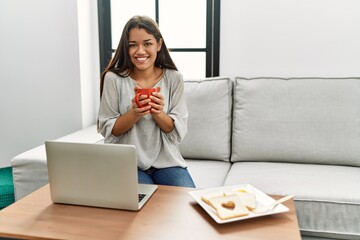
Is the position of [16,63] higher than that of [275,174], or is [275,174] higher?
[16,63]

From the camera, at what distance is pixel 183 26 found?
2465mm

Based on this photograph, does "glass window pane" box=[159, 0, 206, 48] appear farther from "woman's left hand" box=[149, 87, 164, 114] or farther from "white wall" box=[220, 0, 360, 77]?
"woman's left hand" box=[149, 87, 164, 114]

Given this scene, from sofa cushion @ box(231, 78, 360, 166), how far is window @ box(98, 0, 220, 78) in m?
0.43

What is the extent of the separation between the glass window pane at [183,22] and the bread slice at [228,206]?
4.74ft

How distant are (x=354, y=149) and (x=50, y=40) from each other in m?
1.80

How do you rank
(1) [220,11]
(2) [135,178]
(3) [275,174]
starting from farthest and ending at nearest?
1. (1) [220,11]
2. (3) [275,174]
3. (2) [135,178]

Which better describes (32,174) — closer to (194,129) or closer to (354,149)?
(194,129)

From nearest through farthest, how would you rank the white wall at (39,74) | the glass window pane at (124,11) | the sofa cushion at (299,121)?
the sofa cushion at (299,121) < the white wall at (39,74) < the glass window pane at (124,11)

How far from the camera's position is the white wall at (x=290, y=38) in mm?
2199

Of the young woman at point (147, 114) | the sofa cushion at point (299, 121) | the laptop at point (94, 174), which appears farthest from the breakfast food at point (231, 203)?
the sofa cushion at point (299, 121)

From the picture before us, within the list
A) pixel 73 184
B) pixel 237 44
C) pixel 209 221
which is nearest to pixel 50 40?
pixel 237 44

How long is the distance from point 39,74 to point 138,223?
5.48 ft

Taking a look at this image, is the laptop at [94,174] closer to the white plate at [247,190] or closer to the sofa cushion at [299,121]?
the white plate at [247,190]

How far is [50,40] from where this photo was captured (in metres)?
2.42
